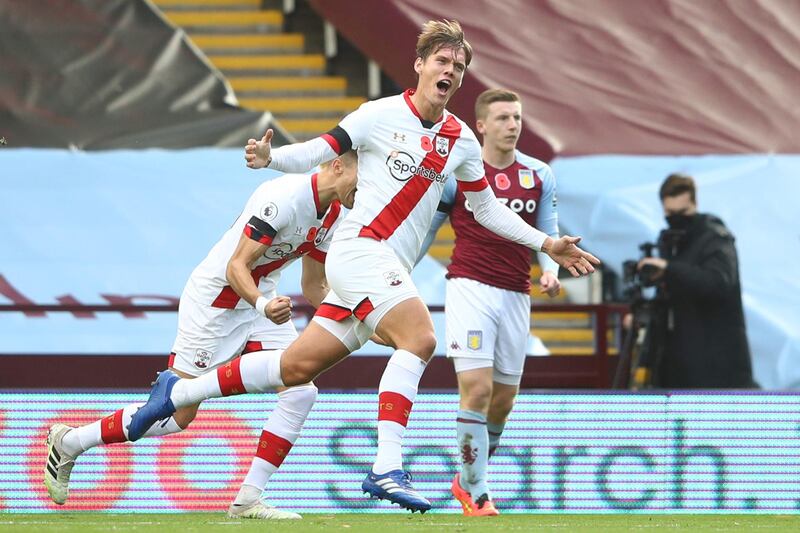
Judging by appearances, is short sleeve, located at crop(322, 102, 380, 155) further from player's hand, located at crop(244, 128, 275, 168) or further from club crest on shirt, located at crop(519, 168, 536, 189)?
club crest on shirt, located at crop(519, 168, 536, 189)

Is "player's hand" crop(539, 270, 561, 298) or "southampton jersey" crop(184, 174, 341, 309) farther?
"player's hand" crop(539, 270, 561, 298)

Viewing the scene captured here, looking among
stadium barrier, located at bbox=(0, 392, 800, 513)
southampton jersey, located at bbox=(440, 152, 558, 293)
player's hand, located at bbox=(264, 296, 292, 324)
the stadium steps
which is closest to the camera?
player's hand, located at bbox=(264, 296, 292, 324)

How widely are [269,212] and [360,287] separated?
0.78 meters

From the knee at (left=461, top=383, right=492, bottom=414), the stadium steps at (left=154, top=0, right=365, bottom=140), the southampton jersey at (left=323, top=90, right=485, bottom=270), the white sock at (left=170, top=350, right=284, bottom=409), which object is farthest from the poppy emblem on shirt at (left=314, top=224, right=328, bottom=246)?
the stadium steps at (left=154, top=0, right=365, bottom=140)

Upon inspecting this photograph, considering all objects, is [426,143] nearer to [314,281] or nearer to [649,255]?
[314,281]

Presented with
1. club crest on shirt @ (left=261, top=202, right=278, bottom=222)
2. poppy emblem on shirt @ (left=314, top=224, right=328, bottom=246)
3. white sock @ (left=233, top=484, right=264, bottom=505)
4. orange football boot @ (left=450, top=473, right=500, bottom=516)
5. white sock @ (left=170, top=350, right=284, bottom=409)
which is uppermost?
club crest on shirt @ (left=261, top=202, right=278, bottom=222)

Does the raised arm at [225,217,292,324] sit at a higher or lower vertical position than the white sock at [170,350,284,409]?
higher

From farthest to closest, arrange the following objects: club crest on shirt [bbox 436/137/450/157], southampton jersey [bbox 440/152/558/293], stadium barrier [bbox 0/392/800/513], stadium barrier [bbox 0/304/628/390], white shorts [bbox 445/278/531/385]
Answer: stadium barrier [bbox 0/304/628/390], stadium barrier [bbox 0/392/800/513], southampton jersey [bbox 440/152/558/293], white shorts [bbox 445/278/531/385], club crest on shirt [bbox 436/137/450/157]

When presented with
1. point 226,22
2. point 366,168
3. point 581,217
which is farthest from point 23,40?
point 366,168

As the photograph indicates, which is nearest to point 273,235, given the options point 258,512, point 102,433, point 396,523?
point 102,433

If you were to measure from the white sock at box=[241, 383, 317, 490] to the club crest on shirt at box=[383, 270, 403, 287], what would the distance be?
39.1 inches

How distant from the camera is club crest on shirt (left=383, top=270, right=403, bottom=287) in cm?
679

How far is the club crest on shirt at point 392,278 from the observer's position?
6793mm

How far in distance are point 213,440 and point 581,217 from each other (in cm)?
396
